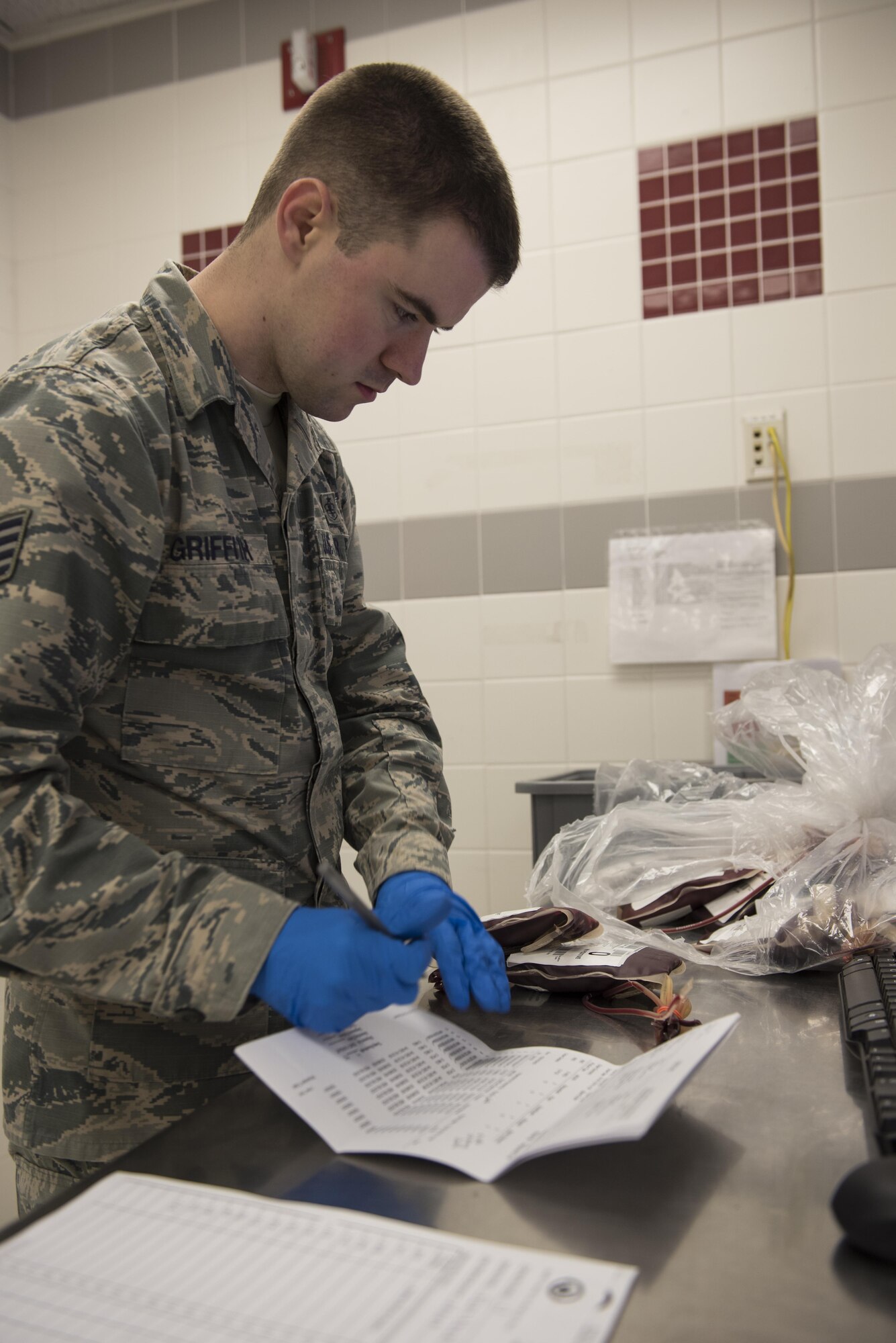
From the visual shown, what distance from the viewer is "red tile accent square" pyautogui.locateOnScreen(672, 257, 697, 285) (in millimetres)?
2525

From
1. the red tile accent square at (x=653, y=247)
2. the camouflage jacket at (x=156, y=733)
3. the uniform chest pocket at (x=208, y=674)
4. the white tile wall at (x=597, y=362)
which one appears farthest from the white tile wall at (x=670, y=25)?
the uniform chest pocket at (x=208, y=674)

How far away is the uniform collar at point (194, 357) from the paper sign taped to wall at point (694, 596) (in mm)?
1544

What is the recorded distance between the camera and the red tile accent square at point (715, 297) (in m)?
2.50

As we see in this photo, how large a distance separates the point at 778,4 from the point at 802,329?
774 millimetres

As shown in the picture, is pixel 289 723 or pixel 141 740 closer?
pixel 141 740

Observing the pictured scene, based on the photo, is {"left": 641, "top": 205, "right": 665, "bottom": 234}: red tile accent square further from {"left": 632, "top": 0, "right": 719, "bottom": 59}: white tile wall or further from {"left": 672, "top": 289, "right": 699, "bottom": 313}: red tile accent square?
{"left": 632, "top": 0, "right": 719, "bottom": 59}: white tile wall

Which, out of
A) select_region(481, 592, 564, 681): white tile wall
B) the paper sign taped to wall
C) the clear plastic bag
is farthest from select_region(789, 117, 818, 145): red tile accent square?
the clear plastic bag

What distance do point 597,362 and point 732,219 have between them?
1.48 ft

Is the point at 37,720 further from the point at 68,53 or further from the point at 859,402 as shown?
the point at 68,53

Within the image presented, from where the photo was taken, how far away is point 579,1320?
1.53 feet

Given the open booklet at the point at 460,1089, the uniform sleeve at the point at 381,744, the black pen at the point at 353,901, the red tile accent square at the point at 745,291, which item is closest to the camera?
the open booklet at the point at 460,1089

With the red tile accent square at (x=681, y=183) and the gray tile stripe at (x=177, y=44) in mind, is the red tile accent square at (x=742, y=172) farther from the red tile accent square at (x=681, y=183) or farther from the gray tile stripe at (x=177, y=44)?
the gray tile stripe at (x=177, y=44)

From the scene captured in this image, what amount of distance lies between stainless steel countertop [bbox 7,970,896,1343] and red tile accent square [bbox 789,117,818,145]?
227cm

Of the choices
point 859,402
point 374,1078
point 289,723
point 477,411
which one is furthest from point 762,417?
point 374,1078
